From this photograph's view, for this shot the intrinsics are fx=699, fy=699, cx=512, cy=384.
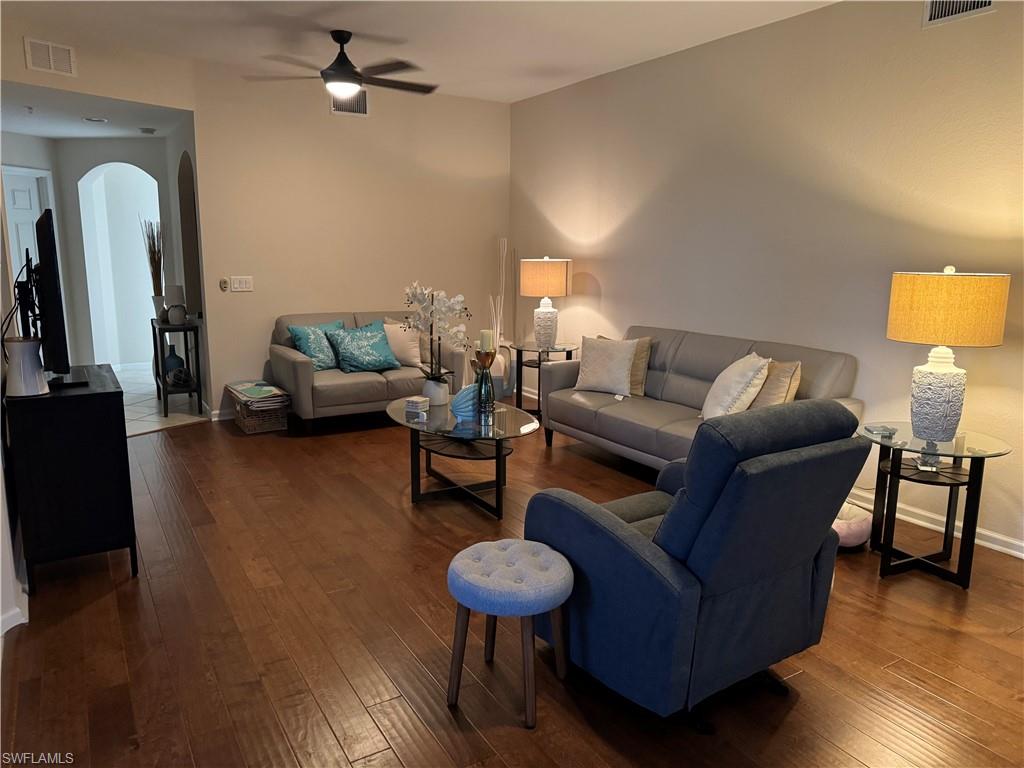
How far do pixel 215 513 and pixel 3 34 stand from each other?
348cm

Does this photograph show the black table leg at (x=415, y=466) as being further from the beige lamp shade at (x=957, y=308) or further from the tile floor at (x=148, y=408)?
the tile floor at (x=148, y=408)

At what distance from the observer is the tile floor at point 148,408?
5633mm

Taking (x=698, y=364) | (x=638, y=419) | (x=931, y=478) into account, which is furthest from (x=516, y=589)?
(x=698, y=364)

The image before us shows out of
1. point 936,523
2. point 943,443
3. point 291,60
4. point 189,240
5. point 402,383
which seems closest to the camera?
point 943,443

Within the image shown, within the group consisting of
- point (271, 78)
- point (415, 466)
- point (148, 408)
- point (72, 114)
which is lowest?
point (148, 408)

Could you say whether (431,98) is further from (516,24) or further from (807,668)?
(807,668)

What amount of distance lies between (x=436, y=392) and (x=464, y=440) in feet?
1.32

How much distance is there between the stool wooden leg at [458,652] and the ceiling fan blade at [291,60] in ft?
14.7

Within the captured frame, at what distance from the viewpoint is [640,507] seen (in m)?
2.62

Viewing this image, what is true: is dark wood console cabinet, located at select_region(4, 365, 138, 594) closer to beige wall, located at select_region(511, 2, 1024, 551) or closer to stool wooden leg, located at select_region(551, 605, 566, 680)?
stool wooden leg, located at select_region(551, 605, 566, 680)

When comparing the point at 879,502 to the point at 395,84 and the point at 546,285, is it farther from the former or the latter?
the point at 395,84

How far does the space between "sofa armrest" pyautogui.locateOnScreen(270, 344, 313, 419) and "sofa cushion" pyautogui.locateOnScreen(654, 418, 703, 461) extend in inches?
104

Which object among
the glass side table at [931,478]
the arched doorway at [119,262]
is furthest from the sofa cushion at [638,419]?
the arched doorway at [119,262]

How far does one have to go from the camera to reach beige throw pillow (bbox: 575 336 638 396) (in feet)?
15.8
